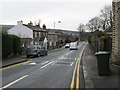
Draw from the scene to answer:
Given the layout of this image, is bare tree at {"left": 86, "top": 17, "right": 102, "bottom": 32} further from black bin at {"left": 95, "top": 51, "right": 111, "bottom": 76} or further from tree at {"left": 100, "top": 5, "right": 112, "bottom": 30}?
black bin at {"left": 95, "top": 51, "right": 111, "bottom": 76}

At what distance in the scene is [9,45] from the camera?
24312 millimetres

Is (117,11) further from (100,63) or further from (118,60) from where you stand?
(100,63)

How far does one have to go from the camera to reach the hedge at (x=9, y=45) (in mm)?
22706

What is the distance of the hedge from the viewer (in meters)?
22.7

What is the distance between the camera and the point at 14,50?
27.0m

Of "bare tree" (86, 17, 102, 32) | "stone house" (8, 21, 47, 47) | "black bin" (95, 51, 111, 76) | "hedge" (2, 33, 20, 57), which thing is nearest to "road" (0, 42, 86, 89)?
"black bin" (95, 51, 111, 76)

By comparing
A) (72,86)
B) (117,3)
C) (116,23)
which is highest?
(117,3)

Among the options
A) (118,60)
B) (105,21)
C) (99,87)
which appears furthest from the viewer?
(105,21)

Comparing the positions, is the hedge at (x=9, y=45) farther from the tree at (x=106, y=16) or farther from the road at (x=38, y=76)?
the tree at (x=106, y=16)

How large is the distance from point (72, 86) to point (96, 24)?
68196mm

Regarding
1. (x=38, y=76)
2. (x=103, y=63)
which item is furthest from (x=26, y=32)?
(x=103, y=63)

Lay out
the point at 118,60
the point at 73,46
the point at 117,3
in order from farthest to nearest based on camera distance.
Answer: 1. the point at 73,46
2. the point at 117,3
3. the point at 118,60

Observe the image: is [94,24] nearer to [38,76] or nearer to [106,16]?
[106,16]

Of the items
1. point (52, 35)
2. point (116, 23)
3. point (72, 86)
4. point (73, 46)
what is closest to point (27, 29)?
point (73, 46)
